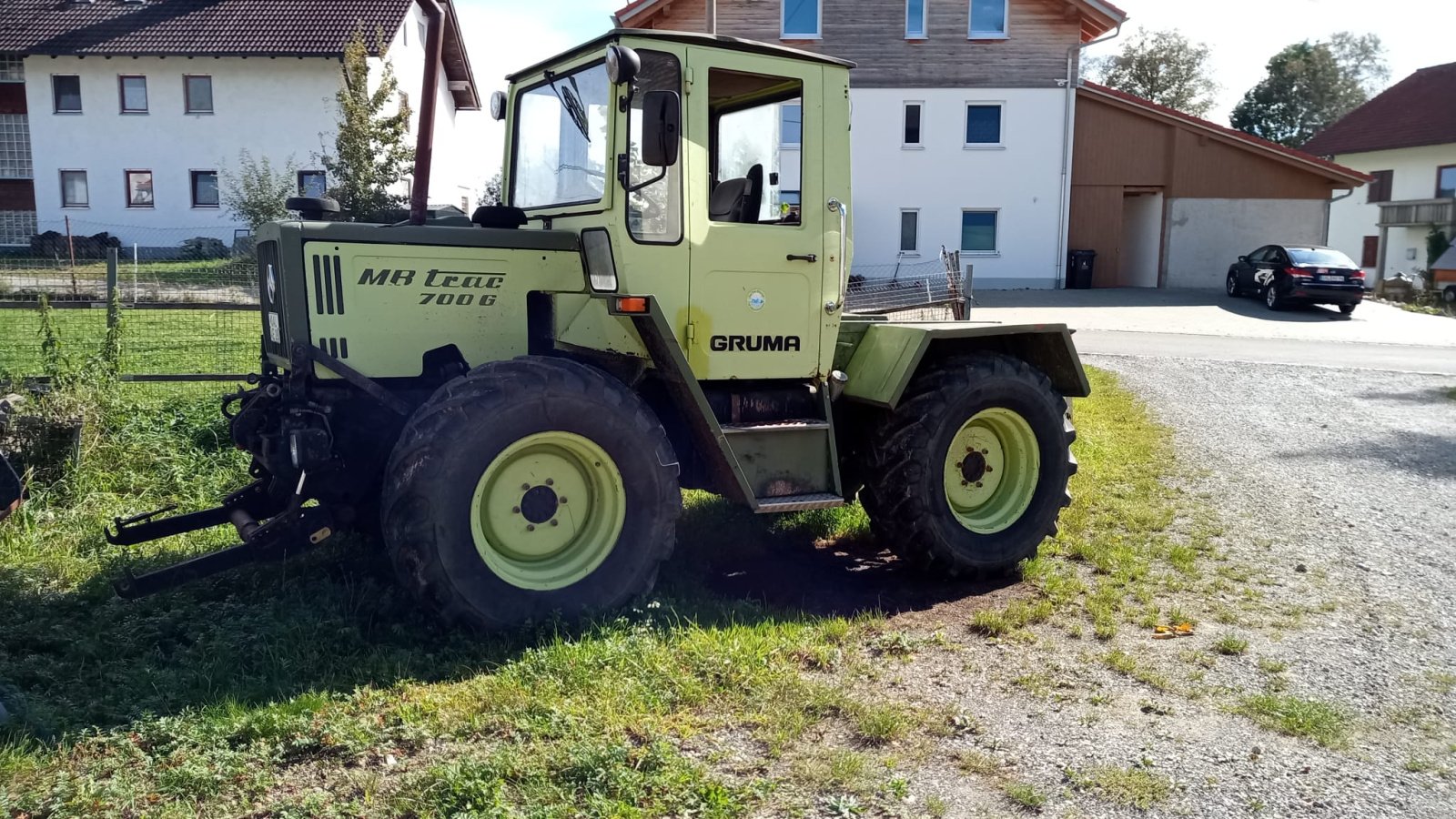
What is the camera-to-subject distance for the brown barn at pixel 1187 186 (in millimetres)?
29234

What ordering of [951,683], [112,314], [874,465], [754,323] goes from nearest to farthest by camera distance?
[951,683] → [754,323] → [874,465] → [112,314]

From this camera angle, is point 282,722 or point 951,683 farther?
point 951,683

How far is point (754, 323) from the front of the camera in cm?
530

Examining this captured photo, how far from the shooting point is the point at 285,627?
462 centimetres

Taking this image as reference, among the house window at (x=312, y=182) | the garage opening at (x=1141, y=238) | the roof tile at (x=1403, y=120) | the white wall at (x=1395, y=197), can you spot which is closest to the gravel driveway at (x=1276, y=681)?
the garage opening at (x=1141, y=238)

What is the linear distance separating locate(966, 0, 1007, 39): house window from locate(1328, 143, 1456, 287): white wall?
2087 centimetres

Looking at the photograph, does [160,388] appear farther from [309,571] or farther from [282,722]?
[282,722]

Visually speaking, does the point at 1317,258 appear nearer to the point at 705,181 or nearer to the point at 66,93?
the point at 705,181

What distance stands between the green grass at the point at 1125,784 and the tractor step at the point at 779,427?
7.21 feet

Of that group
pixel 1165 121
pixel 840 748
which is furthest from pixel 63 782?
pixel 1165 121

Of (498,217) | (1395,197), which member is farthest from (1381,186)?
(498,217)

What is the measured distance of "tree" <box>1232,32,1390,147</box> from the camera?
59750 millimetres

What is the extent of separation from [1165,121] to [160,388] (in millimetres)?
27785

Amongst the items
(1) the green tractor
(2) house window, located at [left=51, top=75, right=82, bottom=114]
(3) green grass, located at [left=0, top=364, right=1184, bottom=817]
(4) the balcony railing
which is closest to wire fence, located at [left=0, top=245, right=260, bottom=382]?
(3) green grass, located at [left=0, top=364, right=1184, bottom=817]
